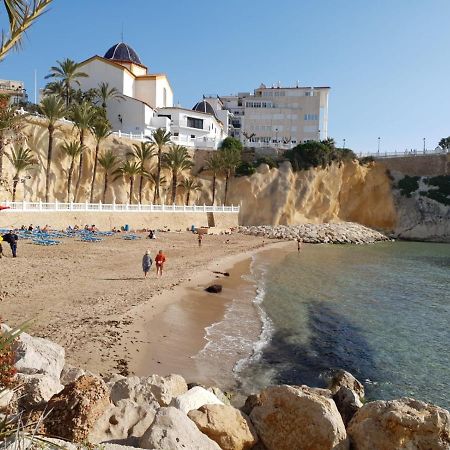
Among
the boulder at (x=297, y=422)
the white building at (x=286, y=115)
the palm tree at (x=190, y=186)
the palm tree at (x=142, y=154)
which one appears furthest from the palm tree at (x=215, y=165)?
the boulder at (x=297, y=422)

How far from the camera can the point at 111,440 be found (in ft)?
16.8

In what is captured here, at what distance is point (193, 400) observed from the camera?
21.4 feet

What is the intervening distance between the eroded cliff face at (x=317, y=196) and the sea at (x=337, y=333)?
34.4m

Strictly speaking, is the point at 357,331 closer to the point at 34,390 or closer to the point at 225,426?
the point at 225,426

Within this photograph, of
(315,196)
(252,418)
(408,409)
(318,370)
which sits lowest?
(318,370)

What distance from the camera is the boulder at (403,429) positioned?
5.88m

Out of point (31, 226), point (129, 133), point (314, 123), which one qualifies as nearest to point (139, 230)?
point (31, 226)

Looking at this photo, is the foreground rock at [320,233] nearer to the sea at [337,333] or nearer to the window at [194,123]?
the window at [194,123]

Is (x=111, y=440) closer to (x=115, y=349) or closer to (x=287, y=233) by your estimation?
(x=115, y=349)

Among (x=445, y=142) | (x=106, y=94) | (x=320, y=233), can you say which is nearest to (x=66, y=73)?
(x=106, y=94)

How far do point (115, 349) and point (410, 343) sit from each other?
9452mm

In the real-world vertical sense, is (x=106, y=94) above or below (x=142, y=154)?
above

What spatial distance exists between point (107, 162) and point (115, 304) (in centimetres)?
3394

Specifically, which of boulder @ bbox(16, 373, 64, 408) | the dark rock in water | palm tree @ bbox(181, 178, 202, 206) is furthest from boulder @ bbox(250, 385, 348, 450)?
palm tree @ bbox(181, 178, 202, 206)
